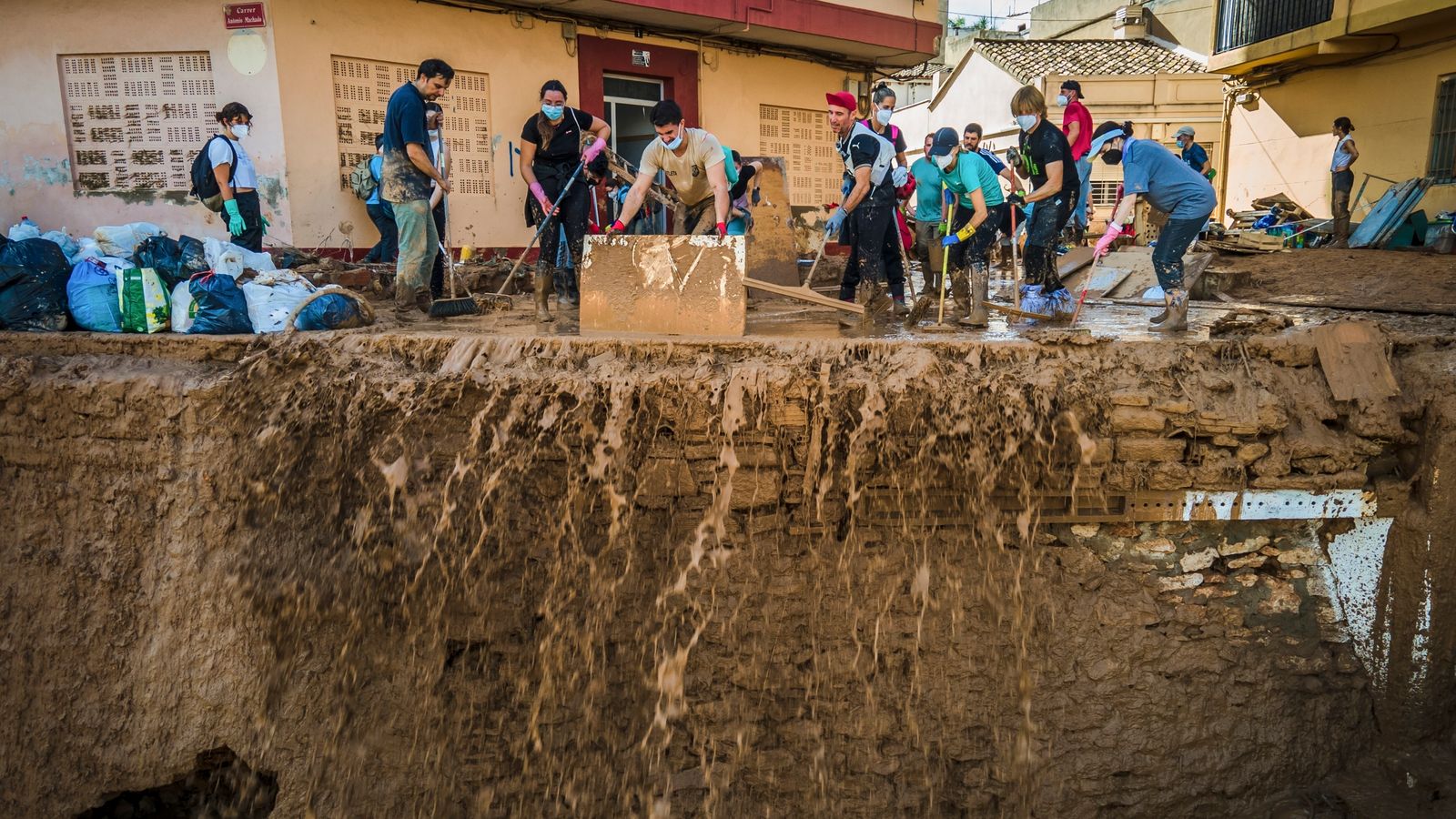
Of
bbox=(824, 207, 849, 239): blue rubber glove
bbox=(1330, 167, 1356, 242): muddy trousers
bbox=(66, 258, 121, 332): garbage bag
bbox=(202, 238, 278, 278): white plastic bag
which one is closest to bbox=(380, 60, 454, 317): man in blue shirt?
bbox=(202, 238, 278, 278): white plastic bag

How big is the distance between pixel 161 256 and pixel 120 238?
45 centimetres

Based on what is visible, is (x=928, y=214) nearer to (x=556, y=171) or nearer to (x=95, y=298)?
(x=556, y=171)

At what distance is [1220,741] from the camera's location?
4922mm

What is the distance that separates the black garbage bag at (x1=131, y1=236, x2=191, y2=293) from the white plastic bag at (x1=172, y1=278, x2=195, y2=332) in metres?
0.36

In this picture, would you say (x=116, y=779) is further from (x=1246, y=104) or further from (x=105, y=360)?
(x=1246, y=104)

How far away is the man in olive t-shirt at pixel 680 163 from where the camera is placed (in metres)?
5.83

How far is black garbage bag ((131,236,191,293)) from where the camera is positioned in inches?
224

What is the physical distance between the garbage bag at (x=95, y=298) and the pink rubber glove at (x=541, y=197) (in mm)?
2614

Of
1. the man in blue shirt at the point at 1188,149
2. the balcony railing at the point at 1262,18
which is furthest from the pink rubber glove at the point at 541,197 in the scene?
the balcony railing at the point at 1262,18

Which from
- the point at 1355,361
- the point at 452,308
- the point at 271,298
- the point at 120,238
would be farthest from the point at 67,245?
the point at 1355,361

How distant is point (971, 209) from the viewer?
6.39 m

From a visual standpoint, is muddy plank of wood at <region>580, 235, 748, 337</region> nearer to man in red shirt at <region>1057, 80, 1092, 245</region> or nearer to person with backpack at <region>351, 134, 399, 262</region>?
person with backpack at <region>351, 134, 399, 262</region>

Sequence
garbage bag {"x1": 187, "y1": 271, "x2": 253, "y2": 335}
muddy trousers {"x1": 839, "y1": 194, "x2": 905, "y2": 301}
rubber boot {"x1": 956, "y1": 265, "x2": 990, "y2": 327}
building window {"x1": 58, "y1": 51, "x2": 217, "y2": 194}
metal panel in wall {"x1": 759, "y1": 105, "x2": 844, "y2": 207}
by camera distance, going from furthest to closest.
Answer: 1. metal panel in wall {"x1": 759, "y1": 105, "x2": 844, "y2": 207}
2. building window {"x1": 58, "y1": 51, "x2": 217, "y2": 194}
3. muddy trousers {"x1": 839, "y1": 194, "x2": 905, "y2": 301}
4. rubber boot {"x1": 956, "y1": 265, "x2": 990, "y2": 327}
5. garbage bag {"x1": 187, "y1": 271, "x2": 253, "y2": 335}

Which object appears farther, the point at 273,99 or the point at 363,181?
the point at 363,181
